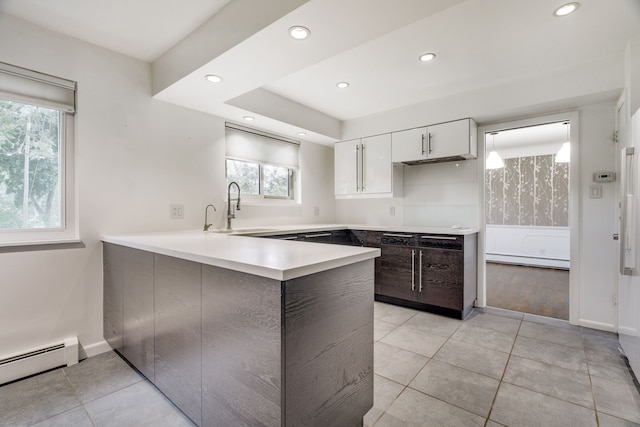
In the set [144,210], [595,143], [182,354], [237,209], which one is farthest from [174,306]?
[595,143]

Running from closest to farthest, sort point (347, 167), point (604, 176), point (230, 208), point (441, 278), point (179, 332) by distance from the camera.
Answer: point (179, 332) < point (604, 176) < point (441, 278) < point (230, 208) < point (347, 167)

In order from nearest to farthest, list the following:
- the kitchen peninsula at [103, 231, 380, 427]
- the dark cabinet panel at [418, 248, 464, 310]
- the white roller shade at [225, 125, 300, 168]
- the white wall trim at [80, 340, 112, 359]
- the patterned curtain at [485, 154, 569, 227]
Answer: the kitchen peninsula at [103, 231, 380, 427]
the white wall trim at [80, 340, 112, 359]
the dark cabinet panel at [418, 248, 464, 310]
the white roller shade at [225, 125, 300, 168]
the patterned curtain at [485, 154, 569, 227]

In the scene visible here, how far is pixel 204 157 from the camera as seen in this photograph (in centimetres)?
289

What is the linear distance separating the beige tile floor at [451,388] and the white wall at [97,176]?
38 cm

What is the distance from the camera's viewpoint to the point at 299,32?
165 cm

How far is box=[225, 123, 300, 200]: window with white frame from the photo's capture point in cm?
322

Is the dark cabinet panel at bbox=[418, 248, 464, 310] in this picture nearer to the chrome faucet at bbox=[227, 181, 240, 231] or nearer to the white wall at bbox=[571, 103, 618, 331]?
the white wall at bbox=[571, 103, 618, 331]

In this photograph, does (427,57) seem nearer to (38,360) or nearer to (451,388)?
(451,388)

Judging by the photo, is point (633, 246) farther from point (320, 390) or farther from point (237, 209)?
point (237, 209)

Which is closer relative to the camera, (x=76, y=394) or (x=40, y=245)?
(x=76, y=394)

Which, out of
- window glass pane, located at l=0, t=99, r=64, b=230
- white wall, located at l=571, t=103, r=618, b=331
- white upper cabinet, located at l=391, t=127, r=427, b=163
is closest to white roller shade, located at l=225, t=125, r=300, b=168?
white upper cabinet, located at l=391, t=127, r=427, b=163

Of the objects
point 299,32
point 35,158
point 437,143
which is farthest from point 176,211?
point 437,143

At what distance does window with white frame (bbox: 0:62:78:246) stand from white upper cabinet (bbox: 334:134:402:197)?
2.83 metres

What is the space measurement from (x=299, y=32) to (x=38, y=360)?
2.63m
